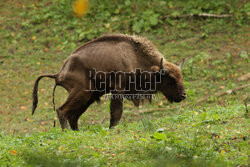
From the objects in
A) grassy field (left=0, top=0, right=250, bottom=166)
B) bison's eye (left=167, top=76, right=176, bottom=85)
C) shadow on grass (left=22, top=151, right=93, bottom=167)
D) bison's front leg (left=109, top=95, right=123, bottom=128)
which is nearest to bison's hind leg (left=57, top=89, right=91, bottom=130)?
grassy field (left=0, top=0, right=250, bottom=166)

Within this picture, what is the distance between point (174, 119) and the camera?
27.2ft

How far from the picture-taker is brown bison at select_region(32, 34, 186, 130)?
8.99 metres

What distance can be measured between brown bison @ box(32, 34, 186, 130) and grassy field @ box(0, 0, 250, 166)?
0.62m

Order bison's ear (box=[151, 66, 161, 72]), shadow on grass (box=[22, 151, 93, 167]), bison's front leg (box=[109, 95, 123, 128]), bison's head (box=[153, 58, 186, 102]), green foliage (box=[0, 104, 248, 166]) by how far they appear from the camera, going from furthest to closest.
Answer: bison's head (box=[153, 58, 186, 102])
bison's ear (box=[151, 66, 161, 72])
bison's front leg (box=[109, 95, 123, 128])
green foliage (box=[0, 104, 248, 166])
shadow on grass (box=[22, 151, 93, 167])

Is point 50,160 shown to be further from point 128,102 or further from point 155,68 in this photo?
point 128,102

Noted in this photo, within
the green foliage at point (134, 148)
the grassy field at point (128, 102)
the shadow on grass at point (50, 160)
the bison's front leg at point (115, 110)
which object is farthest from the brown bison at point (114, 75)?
the shadow on grass at point (50, 160)

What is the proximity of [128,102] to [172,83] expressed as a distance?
298 centimetres

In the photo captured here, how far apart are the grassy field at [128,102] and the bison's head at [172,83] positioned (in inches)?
20.1

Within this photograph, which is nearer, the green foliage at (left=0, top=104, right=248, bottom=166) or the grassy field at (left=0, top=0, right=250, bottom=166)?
the green foliage at (left=0, top=104, right=248, bottom=166)

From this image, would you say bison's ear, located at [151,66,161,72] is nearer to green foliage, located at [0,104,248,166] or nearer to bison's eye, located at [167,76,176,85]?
bison's eye, located at [167,76,176,85]

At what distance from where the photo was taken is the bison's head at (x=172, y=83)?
983 centimetres

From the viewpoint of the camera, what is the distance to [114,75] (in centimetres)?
923

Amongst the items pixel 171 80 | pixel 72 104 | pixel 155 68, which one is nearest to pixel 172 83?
pixel 171 80

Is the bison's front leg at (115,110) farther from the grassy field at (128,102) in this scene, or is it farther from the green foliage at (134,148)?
the green foliage at (134,148)
